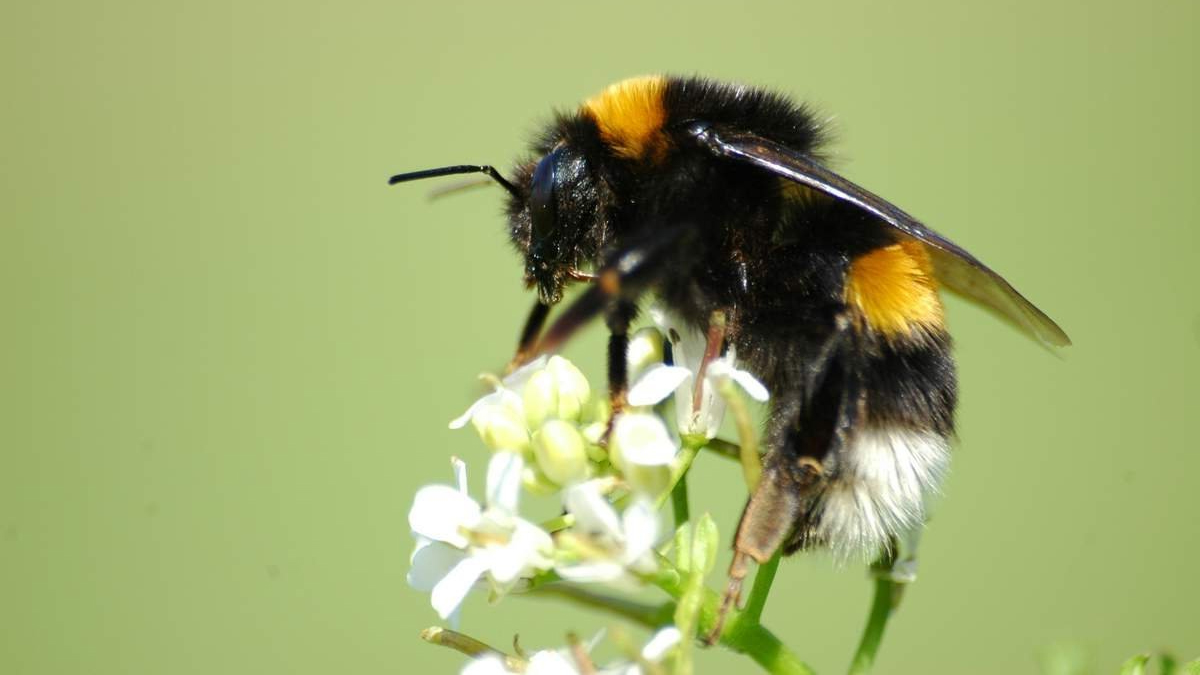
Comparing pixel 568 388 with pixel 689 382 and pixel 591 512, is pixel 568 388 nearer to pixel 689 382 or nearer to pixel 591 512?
pixel 689 382

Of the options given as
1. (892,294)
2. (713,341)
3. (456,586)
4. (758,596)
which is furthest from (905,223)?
(456,586)

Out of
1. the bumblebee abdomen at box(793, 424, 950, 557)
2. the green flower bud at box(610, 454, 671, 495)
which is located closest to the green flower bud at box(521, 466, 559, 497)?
the green flower bud at box(610, 454, 671, 495)

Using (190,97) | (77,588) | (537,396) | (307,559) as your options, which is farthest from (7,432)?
(537,396)

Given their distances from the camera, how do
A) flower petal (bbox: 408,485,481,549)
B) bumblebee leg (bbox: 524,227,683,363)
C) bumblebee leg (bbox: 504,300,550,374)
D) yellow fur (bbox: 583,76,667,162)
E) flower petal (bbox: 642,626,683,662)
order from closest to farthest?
bumblebee leg (bbox: 524,227,683,363) < flower petal (bbox: 642,626,683,662) < flower petal (bbox: 408,485,481,549) < yellow fur (bbox: 583,76,667,162) < bumblebee leg (bbox: 504,300,550,374)

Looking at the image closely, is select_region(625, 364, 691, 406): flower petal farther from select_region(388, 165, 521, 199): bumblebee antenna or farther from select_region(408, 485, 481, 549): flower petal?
select_region(388, 165, 521, 199): bumblebee antenna

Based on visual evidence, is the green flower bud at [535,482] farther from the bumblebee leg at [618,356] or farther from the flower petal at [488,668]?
the flower petal at [488,668]

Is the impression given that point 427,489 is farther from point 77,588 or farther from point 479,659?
point 77,588

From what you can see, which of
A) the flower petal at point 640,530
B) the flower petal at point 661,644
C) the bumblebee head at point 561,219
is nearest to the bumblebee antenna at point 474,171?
the bumblebee head at point 561,219
